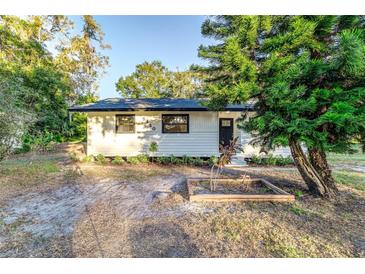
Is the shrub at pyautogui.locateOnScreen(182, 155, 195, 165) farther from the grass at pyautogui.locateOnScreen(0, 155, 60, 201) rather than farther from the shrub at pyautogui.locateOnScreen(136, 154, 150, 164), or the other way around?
the grass at pyautogui.locateOnScreen(0, 155, 60, 201)

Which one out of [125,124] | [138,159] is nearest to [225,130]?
[138,159]

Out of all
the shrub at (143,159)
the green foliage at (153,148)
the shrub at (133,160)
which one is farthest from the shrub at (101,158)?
the green foliage at (153,148)

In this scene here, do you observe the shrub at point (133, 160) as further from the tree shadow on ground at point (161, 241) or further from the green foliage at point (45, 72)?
the tree shadow on ground at point (161, 241)

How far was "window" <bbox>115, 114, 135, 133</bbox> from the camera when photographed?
9.55m

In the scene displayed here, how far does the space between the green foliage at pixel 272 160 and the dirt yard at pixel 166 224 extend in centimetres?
338

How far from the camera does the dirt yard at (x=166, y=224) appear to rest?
2578 mm

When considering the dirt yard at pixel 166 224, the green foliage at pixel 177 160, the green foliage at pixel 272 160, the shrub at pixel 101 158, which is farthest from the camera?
the shrub at pixel 101 158

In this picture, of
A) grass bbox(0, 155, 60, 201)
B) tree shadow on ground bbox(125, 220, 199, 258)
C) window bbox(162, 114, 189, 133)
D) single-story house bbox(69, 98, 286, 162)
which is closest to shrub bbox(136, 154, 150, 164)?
single-story house bbox(69, 98, 286, 162)

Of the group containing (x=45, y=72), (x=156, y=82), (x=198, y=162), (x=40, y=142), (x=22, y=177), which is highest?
(x=156, y=82)

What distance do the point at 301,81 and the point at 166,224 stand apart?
3.98m

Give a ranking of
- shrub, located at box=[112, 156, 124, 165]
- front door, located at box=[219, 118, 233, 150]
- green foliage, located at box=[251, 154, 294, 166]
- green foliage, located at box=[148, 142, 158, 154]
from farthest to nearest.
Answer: front door, located at box=[219, 118, 233, 150], green foliage, located at box=[148, 142, 158, 154], shrub, located at box=[112, 156, 124, 165], green foliage, located at box=[251, 154, 294, 166]

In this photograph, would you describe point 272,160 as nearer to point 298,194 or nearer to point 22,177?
point 298,194

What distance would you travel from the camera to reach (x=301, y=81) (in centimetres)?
410
